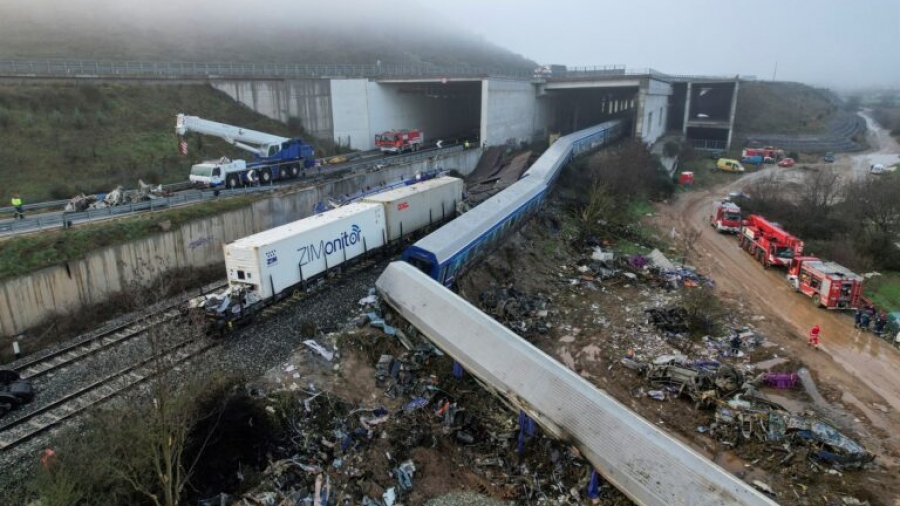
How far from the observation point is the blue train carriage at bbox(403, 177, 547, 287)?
1894 centimetres

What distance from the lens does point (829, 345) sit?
1886 cm

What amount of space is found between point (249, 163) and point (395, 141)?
45.7 ft

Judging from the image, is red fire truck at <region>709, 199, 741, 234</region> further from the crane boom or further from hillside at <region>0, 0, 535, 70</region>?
hillside at <region>0, 0, 535, 70</region>

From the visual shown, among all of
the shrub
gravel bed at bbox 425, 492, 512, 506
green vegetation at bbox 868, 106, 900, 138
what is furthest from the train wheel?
green vegetation at bbox 868, 106, 900, 138

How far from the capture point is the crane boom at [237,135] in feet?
92.4

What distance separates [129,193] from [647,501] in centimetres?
2373

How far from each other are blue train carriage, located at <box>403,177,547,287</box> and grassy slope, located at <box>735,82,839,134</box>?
6212 cm

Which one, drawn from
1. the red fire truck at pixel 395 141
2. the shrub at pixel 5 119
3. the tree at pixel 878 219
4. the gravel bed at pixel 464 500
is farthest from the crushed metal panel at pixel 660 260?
the shrub at pixel 5 119

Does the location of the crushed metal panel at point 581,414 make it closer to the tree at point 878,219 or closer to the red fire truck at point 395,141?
the tree at point 878,219

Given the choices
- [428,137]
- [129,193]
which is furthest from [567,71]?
[129,193]

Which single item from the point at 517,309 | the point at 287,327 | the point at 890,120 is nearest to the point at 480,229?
the point at 517,309

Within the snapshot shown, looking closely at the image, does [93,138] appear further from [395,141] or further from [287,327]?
[287,327]

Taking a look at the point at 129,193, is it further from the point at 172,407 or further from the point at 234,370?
the point at 172,407

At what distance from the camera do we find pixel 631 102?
74.8 meters
